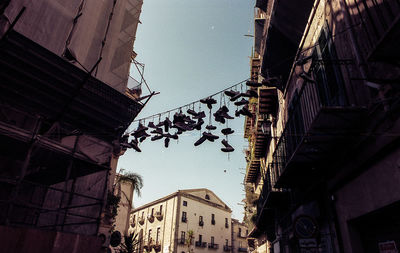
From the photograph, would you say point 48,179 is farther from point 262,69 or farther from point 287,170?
point 262,69

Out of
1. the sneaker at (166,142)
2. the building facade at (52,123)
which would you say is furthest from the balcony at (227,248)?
the sneaker at (166,142)

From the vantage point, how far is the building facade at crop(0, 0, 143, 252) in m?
7.82

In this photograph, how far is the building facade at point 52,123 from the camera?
782 centimetres

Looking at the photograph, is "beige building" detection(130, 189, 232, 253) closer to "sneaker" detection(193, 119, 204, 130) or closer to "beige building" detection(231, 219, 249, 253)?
"beige building" detection(231, 219, 249, 253)

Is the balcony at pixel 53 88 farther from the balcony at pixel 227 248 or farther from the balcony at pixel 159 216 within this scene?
the balcony at pixel 227 248

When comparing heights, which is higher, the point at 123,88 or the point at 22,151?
the point at 123,88

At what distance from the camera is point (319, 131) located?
5.38 metres

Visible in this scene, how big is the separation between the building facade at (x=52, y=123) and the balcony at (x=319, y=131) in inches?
270

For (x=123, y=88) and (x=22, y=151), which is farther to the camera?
(x=123, y=88)

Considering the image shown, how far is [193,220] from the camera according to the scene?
1714 inches

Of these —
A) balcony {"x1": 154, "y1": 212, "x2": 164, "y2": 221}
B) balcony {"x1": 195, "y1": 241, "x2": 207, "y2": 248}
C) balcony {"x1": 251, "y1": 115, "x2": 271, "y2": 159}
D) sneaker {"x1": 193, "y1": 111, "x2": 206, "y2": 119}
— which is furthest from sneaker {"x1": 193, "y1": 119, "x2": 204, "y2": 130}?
balcony {"x1": 195, "y1": 241, "x2": 207, "y2": 248}

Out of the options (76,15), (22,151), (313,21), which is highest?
(76,15)

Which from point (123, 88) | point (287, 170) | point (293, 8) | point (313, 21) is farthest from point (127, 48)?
point (287, 170)

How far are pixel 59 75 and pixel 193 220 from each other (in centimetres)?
3854
